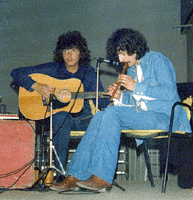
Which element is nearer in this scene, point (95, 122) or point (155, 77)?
point (95, 122)

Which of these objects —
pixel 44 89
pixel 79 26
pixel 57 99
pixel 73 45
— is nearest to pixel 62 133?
pixel 57 99

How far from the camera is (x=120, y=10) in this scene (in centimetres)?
379

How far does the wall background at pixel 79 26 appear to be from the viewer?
3.66 meters

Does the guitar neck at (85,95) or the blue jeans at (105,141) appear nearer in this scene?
the blue jeans at (105,141)

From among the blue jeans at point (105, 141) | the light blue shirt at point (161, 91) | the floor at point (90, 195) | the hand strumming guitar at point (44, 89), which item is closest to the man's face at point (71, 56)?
the hand strumming guitar at point (44, 89)

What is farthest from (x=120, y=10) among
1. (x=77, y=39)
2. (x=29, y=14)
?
(x=29, y=14)

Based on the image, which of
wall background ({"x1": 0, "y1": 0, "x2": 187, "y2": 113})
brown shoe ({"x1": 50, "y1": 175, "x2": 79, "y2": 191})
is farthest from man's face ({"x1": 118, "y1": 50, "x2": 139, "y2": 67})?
wall background ({"x1": 0, "y1": 0, "x2": 187, "y2": 113})

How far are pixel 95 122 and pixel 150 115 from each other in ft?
1.25

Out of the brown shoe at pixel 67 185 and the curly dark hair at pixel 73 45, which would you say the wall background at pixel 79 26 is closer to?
the curly dark hair at pixel 73 45

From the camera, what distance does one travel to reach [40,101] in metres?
2.77

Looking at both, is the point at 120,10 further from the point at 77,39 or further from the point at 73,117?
the point at 73,117

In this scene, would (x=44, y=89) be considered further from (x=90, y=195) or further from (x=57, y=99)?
(x=90, y=195)

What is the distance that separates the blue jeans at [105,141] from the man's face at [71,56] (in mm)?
1204

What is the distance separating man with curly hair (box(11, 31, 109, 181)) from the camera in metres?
2.52
